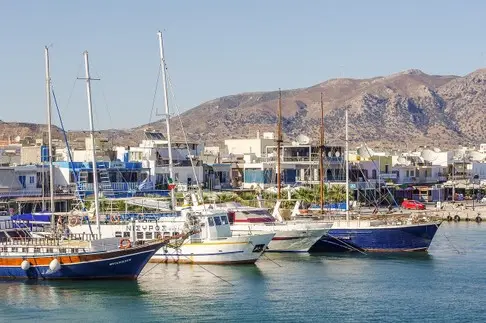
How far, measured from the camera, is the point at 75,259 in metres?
46.3

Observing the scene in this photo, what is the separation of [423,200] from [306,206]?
2706 cm

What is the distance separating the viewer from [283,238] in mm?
60719

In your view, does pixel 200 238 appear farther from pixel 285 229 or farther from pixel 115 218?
pixel 285 229

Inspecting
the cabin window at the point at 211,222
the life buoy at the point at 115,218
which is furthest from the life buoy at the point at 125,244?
the life buoy at the point at 115,218

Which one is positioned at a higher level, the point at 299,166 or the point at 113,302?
the point at 299,166

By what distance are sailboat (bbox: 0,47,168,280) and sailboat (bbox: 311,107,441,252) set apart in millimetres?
17873

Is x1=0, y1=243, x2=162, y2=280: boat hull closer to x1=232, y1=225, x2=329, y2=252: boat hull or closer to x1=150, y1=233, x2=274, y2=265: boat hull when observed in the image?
x1=150, y1=233, x2=274, y2=265: boat hull

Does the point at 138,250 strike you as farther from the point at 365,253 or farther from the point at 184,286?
the point at 365,253

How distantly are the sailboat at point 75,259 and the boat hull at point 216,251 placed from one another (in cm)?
609

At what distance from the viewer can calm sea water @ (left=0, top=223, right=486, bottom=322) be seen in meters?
40.2

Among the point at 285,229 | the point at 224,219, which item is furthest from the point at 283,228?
the point at 224,219

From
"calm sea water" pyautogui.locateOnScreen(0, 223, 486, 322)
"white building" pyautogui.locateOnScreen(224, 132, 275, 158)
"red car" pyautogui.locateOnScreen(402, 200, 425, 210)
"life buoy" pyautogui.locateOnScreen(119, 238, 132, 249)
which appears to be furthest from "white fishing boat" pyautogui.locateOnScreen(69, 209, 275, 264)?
Result: "white building" pyautogui.locateOnScreen(224, 132, 275, 158)

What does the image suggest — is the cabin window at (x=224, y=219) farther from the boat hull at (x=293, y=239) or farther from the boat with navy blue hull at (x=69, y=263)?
the boat with navy blue hull at (x=69, y=263)

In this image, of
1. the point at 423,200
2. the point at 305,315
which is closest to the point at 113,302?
the point at 305,315
